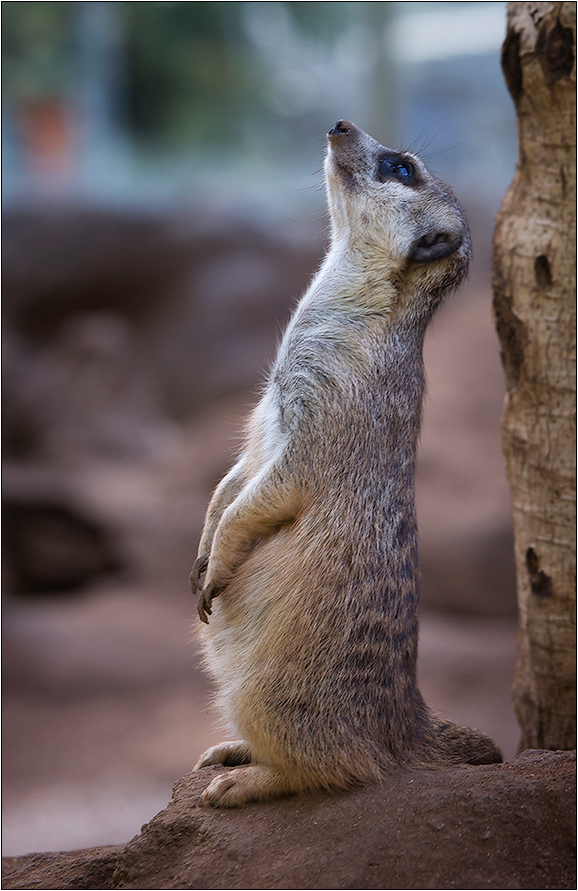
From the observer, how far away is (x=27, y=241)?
12.4m

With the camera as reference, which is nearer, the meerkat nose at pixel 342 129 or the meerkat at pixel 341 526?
the meerkat at pixel 341 526

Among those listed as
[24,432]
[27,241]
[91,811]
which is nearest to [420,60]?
[27,241]

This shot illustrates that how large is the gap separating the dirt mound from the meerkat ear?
179cm

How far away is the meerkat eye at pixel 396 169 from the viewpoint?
307cm

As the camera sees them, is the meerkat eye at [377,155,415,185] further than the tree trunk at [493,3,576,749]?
No

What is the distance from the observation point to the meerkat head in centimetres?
299

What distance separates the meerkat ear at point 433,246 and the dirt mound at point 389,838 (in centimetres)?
179

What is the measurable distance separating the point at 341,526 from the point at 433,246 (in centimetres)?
107

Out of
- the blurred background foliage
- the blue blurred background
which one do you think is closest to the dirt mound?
the blue blurred background

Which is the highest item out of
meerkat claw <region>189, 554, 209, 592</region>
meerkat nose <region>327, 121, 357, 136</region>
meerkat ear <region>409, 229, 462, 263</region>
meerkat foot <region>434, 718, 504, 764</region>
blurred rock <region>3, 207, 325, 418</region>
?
blurred rock <region>3, 207, 325, 418</region>

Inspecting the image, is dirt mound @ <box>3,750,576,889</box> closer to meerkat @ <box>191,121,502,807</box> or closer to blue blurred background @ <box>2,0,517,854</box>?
meerkat @ <box>191,121,502,807</box>

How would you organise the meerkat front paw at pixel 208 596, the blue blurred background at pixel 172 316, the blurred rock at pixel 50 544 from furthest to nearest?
the blurred rock at pixel 50 544, the blue blurred background at pixel 172 316, the meerkat front paw at pixel 208 596

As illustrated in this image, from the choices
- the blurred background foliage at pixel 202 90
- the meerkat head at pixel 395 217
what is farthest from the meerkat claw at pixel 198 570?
the blurred background foliage at pixel 202 90

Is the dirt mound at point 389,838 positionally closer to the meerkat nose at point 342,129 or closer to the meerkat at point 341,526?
the meerkat at point 341,526
